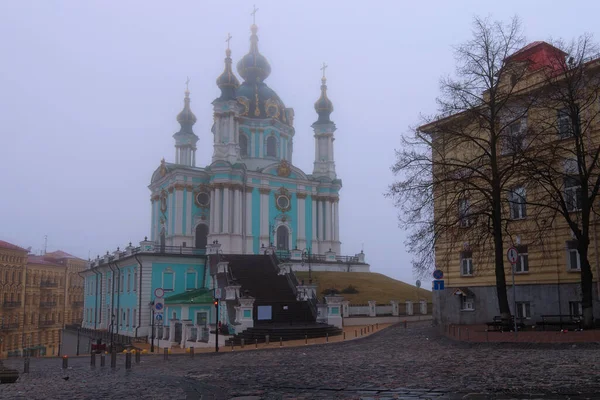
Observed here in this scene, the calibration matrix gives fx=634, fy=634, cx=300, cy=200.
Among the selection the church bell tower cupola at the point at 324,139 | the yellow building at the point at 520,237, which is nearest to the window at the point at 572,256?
the yellow building at the point at 520,237

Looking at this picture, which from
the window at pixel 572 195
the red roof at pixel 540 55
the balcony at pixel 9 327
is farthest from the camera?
the balcony at pixel 9 327

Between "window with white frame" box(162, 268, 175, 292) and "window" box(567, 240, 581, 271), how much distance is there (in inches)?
1213

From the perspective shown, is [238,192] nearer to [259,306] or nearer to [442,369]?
[259,306]

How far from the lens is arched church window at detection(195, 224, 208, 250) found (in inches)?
2386

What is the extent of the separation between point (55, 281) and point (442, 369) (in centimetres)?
8194

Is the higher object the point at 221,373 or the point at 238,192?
the point at 238,192

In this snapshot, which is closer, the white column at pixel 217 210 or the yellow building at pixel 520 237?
the yellow building at pixel 520 237

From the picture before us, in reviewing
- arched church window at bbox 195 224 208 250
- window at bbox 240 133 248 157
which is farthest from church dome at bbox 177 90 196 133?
arched church window at bbox 195 224 208 250

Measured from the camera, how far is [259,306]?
37.4m

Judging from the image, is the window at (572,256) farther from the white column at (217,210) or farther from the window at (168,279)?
the white column at (217,210)

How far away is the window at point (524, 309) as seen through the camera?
29.6 m

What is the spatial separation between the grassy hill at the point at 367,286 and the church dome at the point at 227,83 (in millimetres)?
19223

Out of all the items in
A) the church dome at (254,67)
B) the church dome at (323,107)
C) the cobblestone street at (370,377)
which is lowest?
the cobblestone street at (370,377)

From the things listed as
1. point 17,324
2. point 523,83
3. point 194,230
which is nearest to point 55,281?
point 17,324
